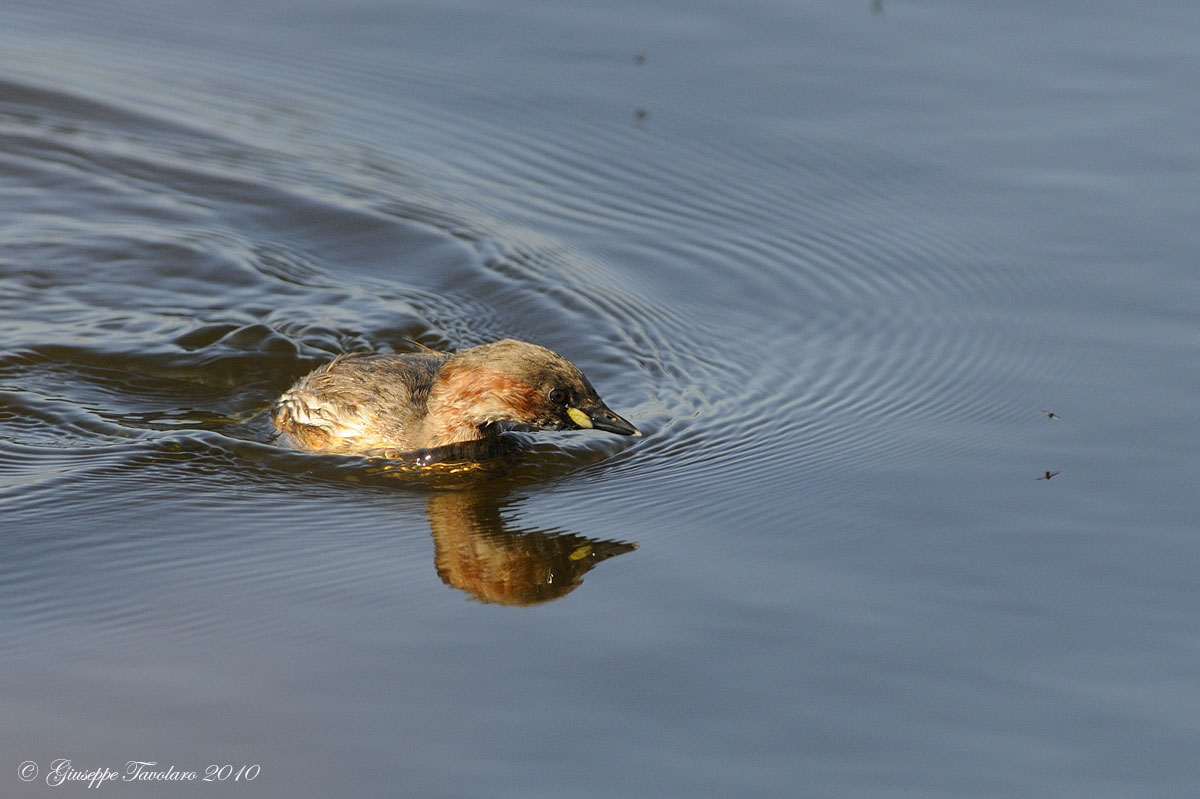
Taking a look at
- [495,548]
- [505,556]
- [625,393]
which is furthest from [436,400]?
[505,556]

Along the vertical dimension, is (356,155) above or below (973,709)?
above

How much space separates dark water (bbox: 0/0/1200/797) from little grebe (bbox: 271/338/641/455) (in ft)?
1.01

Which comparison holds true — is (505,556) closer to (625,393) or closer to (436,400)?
(436,400)

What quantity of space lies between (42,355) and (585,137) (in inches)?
185

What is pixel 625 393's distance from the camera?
9648 mm

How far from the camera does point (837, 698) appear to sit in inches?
240

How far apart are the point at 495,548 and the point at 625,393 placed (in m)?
2.33

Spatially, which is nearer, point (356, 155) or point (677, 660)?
point (677, 660)

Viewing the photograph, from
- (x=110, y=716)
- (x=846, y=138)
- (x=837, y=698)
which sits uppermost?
(x=846, y=138)

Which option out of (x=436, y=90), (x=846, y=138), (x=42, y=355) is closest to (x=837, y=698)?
(x=42, y=355)

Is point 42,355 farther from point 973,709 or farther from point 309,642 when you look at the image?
point 973,709

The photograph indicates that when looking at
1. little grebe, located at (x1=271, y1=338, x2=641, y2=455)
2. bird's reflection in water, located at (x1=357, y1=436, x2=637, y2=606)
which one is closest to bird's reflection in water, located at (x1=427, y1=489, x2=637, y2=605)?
bird's reflection in water, located at (x1=357, y1=436, x2=637, y2=606)

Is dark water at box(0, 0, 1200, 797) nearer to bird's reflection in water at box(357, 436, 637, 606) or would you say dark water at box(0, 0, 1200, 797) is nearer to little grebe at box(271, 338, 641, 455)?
bird's reflection in water at box(357, 436, 637, 606)

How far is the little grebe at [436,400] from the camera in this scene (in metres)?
8.53
